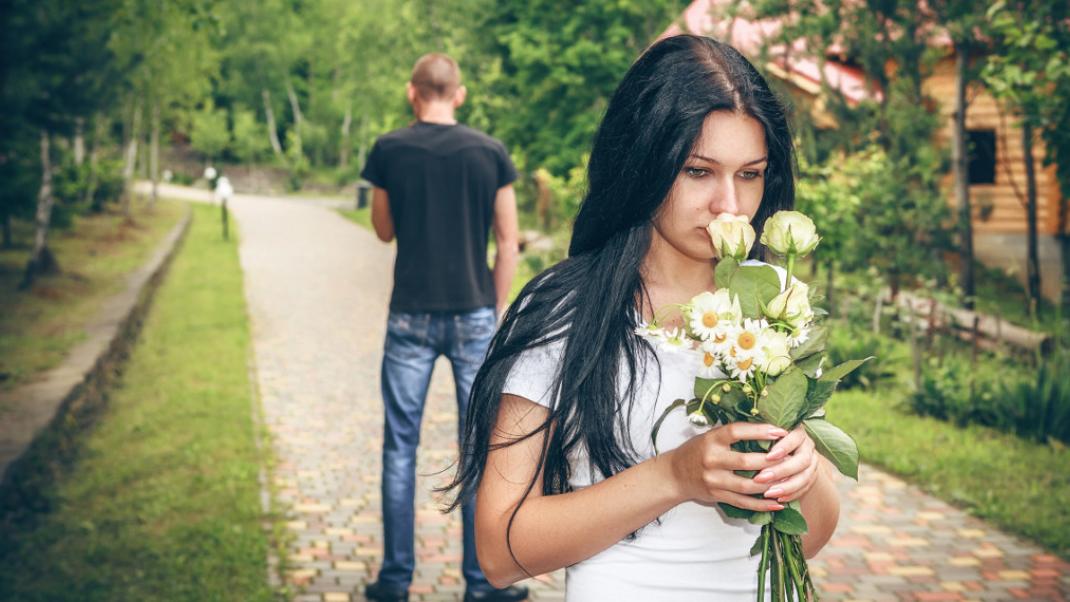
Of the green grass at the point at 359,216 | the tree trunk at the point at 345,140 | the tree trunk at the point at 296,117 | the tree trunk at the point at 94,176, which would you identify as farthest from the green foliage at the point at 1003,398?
the tree trunk at the point at 296,117

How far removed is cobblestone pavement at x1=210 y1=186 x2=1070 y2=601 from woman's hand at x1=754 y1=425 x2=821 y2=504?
1765 mm

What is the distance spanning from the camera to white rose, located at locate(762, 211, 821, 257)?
1867 mm

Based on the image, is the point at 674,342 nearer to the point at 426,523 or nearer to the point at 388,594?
the point at 388,594

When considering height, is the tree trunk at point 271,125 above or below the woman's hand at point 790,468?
above

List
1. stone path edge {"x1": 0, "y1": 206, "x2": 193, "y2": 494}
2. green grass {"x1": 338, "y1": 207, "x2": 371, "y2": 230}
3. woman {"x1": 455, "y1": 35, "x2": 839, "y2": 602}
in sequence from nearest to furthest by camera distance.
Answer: woman {"x1": 455, "y1": 35, "x2": 839, "y2": 602}, stone path edge {"x1": 0, "y1": 206, "x2": 193, "y2": 494}, green grass {"x1": 338, "y1": 207, "x2": 371, "y2": 230}

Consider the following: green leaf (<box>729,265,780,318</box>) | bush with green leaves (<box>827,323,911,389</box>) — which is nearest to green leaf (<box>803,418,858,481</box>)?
green leaf (<box>729,265,780,318</box>)

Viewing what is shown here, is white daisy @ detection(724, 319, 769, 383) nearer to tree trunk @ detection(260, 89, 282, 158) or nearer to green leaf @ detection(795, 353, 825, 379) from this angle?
green leaf @ detection(795, 353, 825, 379)

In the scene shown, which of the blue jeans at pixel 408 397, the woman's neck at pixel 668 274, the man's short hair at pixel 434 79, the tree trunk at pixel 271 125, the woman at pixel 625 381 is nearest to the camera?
the woman at pixel 625 381

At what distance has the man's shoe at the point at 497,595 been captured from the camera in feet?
16.3

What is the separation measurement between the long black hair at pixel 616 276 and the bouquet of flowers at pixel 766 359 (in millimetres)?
104

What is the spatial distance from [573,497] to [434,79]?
11.4ft

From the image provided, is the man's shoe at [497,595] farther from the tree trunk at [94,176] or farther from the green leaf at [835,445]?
the tree trunk at [94,176]

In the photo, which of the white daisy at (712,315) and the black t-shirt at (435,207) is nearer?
→ the white daisy at (712,315)

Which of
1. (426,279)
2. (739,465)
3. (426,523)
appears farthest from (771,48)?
(739,465)
